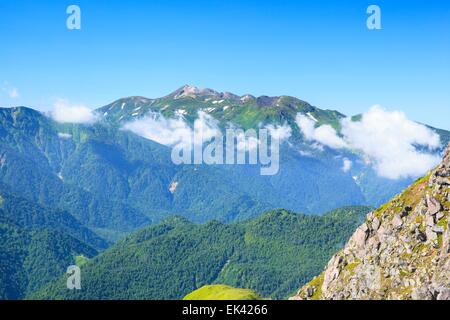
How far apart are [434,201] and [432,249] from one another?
57.3 ft

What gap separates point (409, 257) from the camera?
179 meters

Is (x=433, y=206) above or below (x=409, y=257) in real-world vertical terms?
above

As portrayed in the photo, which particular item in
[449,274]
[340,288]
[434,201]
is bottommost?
[340,288]

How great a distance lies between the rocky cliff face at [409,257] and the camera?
166m

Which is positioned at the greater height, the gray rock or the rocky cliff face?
the gray rock

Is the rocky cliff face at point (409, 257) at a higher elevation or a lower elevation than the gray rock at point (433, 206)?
lower

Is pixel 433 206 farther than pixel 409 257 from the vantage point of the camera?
Yes

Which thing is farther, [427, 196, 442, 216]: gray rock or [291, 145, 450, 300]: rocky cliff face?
[427, 196, 442, 216]: gray rock

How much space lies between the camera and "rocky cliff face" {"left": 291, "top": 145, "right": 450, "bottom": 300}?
16600 centimetres

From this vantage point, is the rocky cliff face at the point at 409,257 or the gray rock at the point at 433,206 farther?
the gray rock at the point at 433,206
